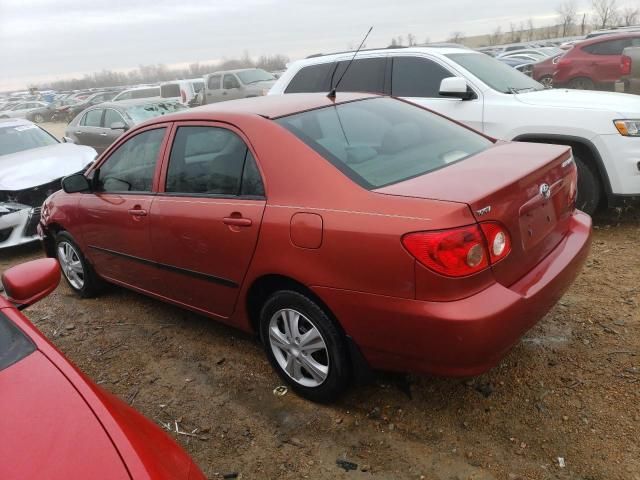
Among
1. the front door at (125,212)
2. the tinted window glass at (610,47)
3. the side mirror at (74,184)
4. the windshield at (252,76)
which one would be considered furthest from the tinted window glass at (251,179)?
the windshield at (252,76)

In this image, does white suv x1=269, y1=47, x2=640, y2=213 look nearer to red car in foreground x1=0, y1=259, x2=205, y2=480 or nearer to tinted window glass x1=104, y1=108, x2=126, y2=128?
red car in foreground x1=0, y1=259, x2=205, y2=480

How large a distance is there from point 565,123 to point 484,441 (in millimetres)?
3353

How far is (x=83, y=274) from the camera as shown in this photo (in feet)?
15.2

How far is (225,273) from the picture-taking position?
10.1 feet

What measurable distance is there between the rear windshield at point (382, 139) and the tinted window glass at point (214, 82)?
629 inches

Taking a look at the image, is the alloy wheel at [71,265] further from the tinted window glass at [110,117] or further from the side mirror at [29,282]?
the tinted window glass at [110,117]

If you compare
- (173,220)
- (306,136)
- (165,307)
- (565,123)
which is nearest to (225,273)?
(173,220)

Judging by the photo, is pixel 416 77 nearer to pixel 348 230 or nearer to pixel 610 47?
pixel 348 230

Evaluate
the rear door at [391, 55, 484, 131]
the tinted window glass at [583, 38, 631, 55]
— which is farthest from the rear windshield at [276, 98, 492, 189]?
the tinted window glass at [583, 38, 631, 55]

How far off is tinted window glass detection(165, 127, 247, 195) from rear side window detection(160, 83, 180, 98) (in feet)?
70.8

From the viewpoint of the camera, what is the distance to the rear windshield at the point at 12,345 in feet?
5.94

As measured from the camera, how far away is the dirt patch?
243 cm

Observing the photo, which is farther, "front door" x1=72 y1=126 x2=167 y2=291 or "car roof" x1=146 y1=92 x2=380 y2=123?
"front door" x1=72 y1=126 x2=167 y2=291

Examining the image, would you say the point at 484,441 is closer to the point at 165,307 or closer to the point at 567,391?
the point at 567,391
